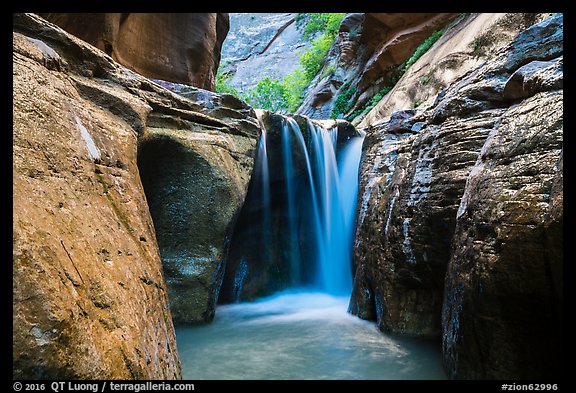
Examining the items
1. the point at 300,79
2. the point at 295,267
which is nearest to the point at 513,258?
the point at 295,267

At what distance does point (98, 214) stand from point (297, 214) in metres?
7.80

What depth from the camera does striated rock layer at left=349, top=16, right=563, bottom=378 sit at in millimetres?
3070

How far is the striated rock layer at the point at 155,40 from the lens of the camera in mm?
8898

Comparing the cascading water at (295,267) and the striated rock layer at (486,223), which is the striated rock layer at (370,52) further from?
the striated rock layer at (486,223)

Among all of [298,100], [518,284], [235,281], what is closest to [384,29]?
[298,100]

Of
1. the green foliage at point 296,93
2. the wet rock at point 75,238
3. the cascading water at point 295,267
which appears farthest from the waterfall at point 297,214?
the green foliage at point 296,93

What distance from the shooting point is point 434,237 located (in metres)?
5.03

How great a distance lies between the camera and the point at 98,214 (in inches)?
121

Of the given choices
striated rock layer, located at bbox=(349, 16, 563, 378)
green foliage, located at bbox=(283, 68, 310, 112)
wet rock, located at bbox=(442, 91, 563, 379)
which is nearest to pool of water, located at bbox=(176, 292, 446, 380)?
striated rock layer, located at bbox=(349, 16, 563, 378)

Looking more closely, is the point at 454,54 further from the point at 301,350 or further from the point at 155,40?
the point at 301,350

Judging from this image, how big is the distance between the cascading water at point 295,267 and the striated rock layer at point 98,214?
1302mm

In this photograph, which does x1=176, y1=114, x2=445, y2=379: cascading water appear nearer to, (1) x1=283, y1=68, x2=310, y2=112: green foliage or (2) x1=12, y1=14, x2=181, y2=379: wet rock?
(2) x1=12, y1=14, x2=181, y2=379: wet rock

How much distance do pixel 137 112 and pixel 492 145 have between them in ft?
13.9

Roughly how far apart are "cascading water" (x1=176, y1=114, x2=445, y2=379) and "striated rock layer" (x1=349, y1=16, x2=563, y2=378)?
3.39 feet
